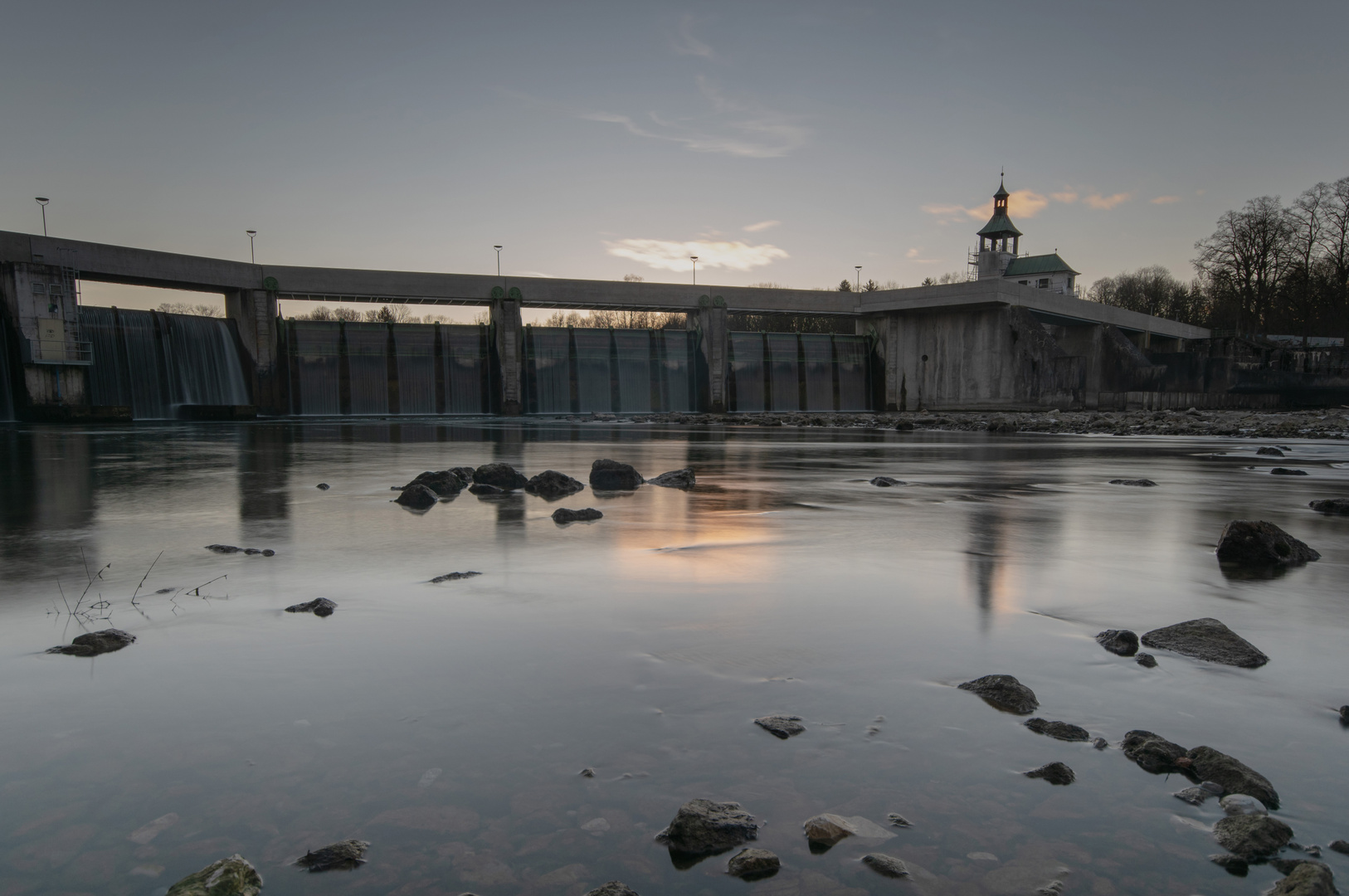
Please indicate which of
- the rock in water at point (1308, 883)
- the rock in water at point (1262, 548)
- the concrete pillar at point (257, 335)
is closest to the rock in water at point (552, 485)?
the rock in water at point (1262, 548)

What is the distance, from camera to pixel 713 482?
33.3 feet

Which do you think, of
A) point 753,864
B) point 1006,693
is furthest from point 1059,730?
point 753,864

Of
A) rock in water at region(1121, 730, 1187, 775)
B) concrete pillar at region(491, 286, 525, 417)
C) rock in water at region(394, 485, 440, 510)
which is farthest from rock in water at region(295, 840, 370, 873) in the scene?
concrete pillar at region(491, 286, 525, 417)

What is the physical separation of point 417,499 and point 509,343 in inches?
1340

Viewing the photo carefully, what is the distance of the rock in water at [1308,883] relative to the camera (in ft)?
5.11

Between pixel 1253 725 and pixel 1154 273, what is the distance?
107m

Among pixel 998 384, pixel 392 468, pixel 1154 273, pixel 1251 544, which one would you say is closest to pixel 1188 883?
pixel 1251 544

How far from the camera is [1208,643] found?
317 centimetres

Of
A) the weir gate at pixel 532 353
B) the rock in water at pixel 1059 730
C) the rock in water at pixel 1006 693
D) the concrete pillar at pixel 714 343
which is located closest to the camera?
the rock in water at pixel 1059 730

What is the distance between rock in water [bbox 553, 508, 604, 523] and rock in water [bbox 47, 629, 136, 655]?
3.55 m

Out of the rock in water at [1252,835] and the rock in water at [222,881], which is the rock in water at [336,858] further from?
the rock in water at [1252,835]

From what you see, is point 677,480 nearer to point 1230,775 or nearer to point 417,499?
point 417,499

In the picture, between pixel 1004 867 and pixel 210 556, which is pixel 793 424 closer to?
pixel 210 556

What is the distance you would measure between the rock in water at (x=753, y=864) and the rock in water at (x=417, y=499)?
6.27m
